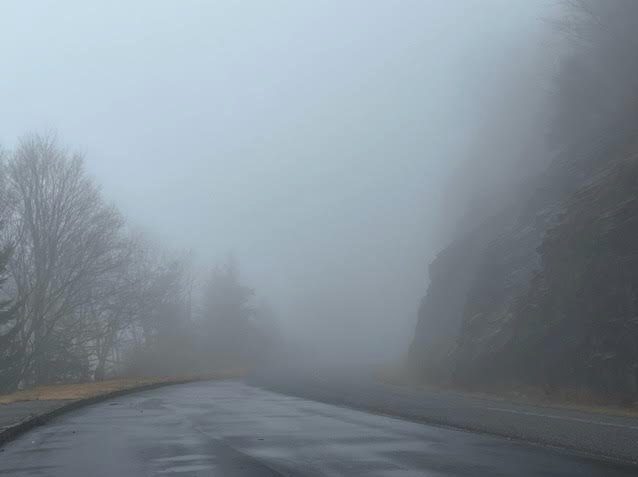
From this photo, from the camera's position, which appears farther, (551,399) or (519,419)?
(551,399)

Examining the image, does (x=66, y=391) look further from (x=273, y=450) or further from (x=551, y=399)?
(x=273, y=450)

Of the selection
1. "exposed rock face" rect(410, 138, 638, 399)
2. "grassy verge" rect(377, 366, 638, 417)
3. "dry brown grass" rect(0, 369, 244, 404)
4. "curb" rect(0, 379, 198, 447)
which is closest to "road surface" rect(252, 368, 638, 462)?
"grassy verge" rect(377, 366, 638, 417)

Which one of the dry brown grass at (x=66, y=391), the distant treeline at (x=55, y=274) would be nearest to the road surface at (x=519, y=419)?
the dry brown grass at (x=66, y=391)

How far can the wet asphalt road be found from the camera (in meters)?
12.4

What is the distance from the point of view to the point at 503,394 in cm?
3322

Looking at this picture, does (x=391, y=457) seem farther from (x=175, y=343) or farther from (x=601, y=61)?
(x=175, y=343)

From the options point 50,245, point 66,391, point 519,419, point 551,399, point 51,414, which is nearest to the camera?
point 519,419

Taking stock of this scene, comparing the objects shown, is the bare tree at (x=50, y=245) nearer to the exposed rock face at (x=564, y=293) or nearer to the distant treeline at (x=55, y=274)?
the distant treeline at (x=55, y=274)

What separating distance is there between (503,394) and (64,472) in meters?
23.1

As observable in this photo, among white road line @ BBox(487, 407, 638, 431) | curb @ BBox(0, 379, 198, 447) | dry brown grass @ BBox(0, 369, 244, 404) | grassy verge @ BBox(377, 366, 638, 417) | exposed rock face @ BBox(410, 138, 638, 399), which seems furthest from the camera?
dry brown grass @ BBox(0, 369, 244, 404)

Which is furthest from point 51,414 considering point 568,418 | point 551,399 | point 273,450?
point 551,399

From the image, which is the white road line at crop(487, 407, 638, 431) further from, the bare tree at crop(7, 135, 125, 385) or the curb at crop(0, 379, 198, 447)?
the bare tree at crop(7, 135, 125, 385)

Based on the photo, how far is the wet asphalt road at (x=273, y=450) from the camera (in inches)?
488

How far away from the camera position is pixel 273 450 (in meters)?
14.8
